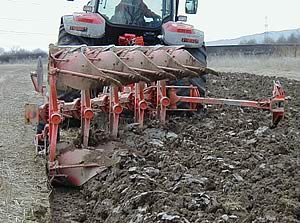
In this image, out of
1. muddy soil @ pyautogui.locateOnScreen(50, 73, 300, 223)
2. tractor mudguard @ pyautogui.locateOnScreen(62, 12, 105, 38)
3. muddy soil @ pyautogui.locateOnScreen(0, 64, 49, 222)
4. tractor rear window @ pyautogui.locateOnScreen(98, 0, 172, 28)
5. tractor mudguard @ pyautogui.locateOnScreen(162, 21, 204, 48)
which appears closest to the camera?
muddy soil @ pyautogui.locateOnScreen(50, 73, 300, 223)

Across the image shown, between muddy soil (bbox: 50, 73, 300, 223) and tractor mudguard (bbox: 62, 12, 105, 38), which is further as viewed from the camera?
tractor mudguard (bbox: 62, 12, 105, 38)

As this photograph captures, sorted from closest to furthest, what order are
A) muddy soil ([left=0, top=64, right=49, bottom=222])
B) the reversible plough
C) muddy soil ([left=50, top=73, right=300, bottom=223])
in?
muddy soil ([left=50, top=73, right=300, bottom=223]) → muddy soil ([left=0, top=64, right=49, bottom=222]) → the reversible plough

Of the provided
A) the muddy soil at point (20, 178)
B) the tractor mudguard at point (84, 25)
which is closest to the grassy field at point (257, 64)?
the tractor mudguard at point (84, 25)

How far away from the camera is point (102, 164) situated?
543cm

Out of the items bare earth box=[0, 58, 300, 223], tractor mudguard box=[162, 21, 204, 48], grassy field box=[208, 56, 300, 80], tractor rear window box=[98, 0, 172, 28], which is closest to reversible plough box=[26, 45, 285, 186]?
bare earth box=[0, 58, 300, 223]

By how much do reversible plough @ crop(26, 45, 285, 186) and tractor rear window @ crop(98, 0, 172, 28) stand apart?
1.21m

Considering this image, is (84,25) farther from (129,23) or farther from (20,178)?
(20,178)

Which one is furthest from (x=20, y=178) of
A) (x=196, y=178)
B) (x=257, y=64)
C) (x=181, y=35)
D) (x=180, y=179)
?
(x=257, y=64)

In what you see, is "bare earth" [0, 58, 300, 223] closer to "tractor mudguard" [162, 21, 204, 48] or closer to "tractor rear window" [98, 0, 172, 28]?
"tractor mudguard" [162, 21, 204, 48]

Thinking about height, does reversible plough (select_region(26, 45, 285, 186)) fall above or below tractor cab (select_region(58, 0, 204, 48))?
below

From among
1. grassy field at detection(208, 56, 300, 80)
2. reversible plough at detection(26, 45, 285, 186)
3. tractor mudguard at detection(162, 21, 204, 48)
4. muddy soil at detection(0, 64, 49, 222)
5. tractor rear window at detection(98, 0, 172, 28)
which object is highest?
tractor rear window at detection(98, 0, 172, 28)

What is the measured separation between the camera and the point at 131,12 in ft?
27.1

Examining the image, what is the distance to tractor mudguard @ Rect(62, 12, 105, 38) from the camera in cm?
763

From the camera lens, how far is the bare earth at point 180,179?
3967 mm
